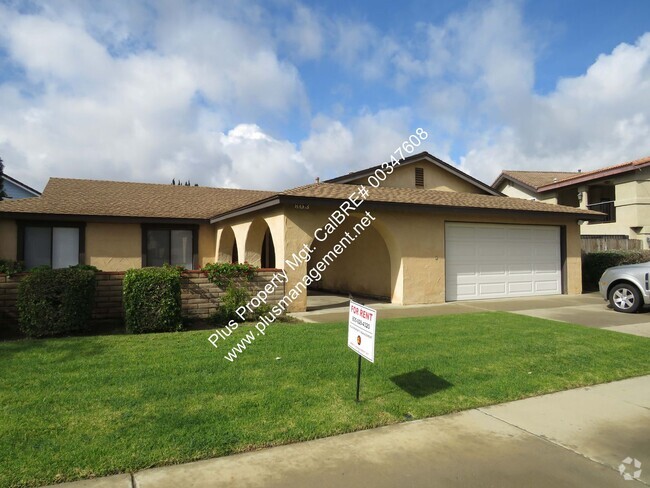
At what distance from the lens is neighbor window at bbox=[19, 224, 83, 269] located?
1471cm

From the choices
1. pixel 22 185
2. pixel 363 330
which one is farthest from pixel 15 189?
pixel 363 330

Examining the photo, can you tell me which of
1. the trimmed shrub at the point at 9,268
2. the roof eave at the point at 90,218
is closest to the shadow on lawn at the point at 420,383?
the trimmed shrub at the point at 9,268

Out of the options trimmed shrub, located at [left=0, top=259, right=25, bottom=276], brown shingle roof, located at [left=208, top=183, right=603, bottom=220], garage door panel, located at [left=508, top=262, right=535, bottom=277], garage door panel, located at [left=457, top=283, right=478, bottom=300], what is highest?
brown shingle roof, located at [left=208, top=183, right=603, bottom=220]

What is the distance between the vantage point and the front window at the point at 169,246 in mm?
16234

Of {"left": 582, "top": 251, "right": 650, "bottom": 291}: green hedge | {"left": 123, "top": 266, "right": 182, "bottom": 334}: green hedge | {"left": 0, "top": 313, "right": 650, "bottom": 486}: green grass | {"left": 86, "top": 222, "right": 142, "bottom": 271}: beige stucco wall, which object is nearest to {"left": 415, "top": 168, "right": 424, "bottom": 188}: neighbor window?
{"left": 582, "top": 251, "right": 650, "bottom": 291}: green hedge

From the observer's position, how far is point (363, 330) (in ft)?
15.7

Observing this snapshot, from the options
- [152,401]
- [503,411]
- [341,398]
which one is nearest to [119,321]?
[152,401]

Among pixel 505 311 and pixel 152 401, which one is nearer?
pixel 152 401

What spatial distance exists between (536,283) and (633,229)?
31.1 feet

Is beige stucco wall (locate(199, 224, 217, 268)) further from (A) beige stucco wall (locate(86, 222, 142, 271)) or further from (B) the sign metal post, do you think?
(B) the sign metal post

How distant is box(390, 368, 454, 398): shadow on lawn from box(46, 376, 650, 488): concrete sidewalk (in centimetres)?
61

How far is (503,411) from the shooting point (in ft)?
15.3

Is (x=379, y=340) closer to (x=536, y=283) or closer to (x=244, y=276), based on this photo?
(x=244, y=276)

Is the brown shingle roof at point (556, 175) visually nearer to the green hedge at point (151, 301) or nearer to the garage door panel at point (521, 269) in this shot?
the garage door panel at point (521, 269)
